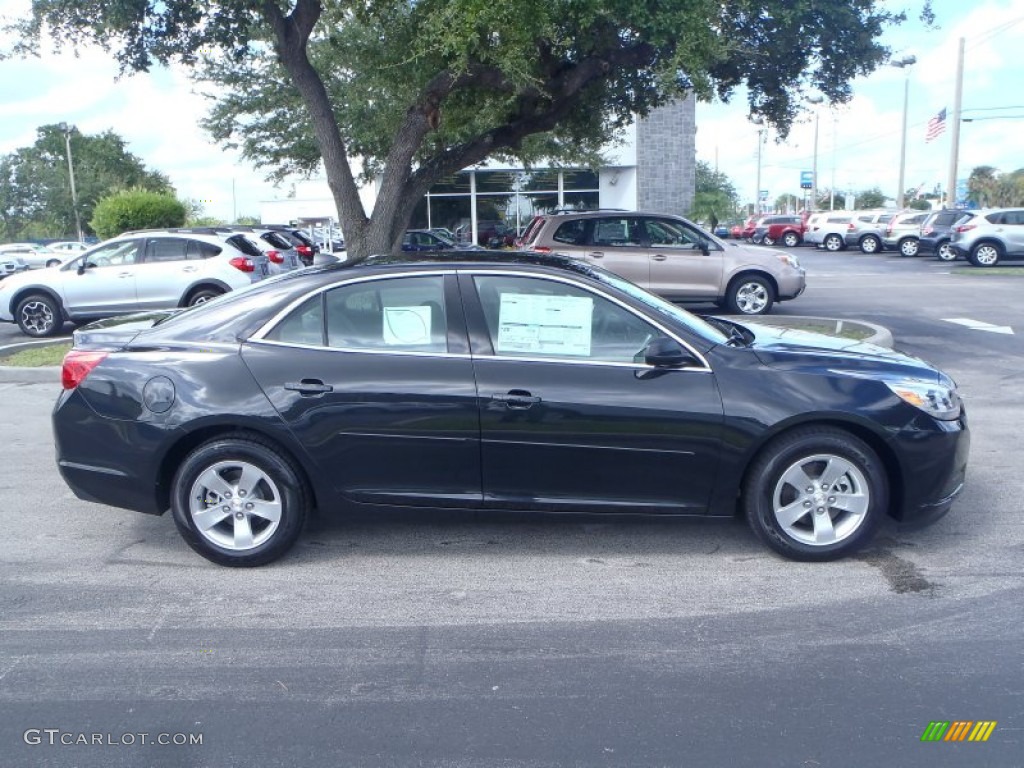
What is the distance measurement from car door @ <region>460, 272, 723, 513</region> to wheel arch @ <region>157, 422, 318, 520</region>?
98 centimetres

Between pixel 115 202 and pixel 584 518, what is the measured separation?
23532mm

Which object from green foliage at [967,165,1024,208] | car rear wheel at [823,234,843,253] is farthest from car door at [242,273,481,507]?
green foliage at [967,165,1024,208]

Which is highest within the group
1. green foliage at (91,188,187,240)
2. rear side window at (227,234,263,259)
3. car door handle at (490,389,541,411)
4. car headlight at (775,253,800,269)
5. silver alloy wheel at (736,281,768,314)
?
green foliage at (91,188,187,240)

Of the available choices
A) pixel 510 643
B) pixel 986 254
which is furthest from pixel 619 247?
pixel 986 254

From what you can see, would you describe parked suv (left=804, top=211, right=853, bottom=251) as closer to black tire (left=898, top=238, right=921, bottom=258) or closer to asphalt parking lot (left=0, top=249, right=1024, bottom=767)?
black tire (left=898, top=238, right=921, bottom=258)

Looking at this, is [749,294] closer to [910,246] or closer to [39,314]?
[39,314]

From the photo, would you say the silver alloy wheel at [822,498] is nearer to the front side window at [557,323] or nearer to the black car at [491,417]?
the black car at [491,417]

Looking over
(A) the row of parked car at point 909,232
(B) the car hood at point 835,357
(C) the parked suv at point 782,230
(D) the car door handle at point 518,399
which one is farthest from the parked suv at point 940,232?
(D) the car door handle at point 518,399

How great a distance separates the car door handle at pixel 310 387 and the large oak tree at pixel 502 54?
6764 mm

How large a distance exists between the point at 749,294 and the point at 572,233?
288cm

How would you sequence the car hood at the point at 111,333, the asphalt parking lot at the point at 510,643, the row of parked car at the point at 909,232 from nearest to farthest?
the asphalt parking lot at the point at 510,643 → the car hood at the point at 111,333 → the row of parked car at the point at 909,232

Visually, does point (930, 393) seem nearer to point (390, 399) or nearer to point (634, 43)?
point (390, 399)

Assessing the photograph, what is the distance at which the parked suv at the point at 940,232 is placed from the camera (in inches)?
1245

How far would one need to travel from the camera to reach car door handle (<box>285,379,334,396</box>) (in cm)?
521
